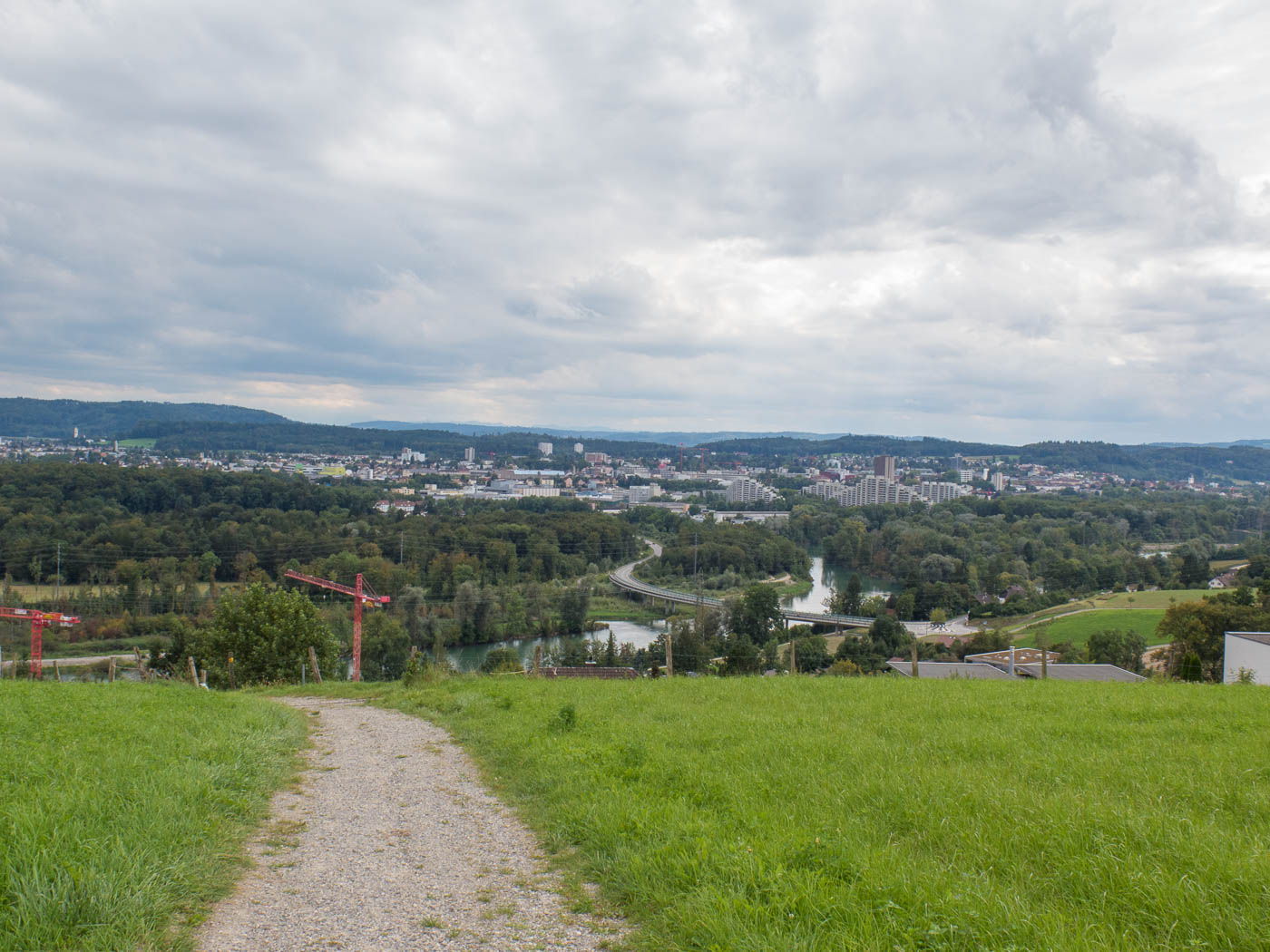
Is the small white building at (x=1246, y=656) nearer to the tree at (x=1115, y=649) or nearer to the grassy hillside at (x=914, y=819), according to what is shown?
the tree at (x=1115, y=649)

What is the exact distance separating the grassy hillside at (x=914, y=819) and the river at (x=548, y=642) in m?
40.0

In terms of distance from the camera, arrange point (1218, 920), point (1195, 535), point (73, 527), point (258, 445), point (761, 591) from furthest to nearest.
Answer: point (258, 445)
point (1195, 535)
point (73, 527)
point (761, 591)
point (1218, 920)

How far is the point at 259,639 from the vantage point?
22.0m

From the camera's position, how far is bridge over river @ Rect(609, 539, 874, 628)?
54.8m

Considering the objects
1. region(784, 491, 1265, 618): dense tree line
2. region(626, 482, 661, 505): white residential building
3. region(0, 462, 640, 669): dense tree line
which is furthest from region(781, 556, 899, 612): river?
region(626, 482, 661, 505): white residential building

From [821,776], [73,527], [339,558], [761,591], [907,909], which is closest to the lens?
[907,909]

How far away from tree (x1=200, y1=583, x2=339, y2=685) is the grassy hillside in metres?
14.9

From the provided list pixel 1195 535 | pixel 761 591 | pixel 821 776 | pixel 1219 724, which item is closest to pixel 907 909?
pixel 821 776

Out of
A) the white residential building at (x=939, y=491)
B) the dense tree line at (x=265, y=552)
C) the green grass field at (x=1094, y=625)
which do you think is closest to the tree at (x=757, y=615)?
the dense tree line at (x=265, y=552)

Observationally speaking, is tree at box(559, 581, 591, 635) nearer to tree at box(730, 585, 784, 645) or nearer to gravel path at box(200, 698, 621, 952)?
tree at box(730, 585, 784, 645)

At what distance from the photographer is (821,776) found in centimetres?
620

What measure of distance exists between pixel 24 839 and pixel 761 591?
163ft

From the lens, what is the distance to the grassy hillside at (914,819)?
357cm

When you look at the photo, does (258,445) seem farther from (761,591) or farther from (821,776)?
(821,776)
